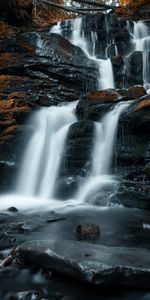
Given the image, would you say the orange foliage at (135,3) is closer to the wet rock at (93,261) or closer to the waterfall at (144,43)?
the waterfall at (144,43)

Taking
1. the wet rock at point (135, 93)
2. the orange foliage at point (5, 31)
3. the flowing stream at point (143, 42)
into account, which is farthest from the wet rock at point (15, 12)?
the wet rock at point (135, 93)

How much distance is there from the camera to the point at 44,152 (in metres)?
13.1

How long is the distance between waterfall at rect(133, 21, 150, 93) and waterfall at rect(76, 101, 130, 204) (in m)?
5.59

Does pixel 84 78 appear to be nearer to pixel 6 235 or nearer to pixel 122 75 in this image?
pixel 122 75

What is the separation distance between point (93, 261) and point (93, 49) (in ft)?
60.6

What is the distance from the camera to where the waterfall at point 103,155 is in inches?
420

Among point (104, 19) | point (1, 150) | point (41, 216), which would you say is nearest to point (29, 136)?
point (1, 150)

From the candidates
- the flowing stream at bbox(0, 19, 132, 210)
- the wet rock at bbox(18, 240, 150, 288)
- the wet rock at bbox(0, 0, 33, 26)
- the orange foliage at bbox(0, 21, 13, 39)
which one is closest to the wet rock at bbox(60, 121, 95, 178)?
the flowing stream at bbox(0, 19, 132, 210)

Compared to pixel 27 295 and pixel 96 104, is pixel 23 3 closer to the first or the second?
pixel 96 104

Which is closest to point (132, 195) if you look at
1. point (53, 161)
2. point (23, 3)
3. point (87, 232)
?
point (87, 232)

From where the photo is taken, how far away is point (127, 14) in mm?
26578

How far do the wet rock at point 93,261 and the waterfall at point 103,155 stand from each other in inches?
208

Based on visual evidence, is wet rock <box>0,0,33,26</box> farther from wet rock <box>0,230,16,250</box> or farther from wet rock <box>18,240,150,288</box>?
wet rock <box>18,240,150,288</box>

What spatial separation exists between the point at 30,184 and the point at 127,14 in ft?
61.5
